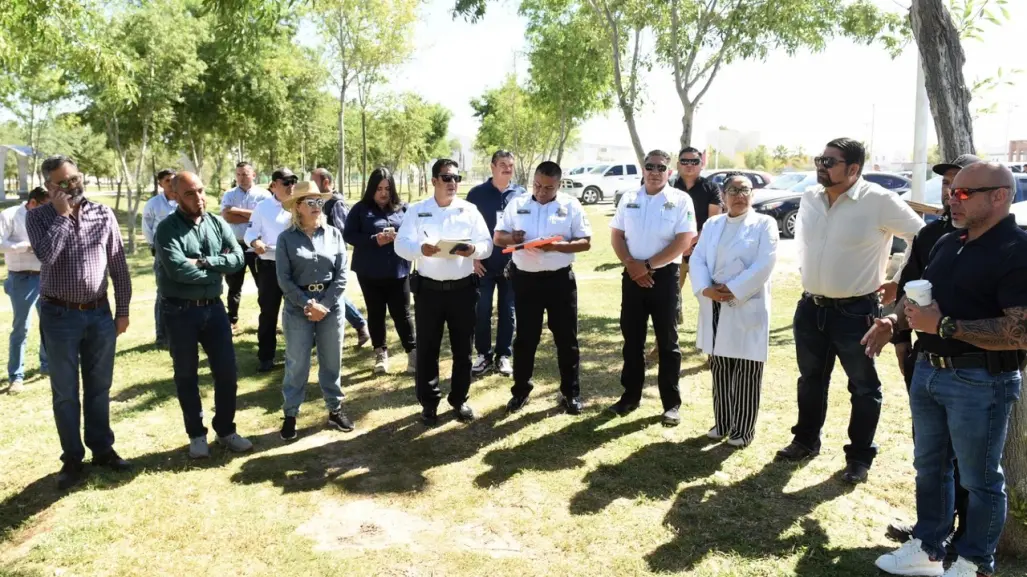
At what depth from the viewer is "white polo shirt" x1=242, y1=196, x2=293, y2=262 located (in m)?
6.74

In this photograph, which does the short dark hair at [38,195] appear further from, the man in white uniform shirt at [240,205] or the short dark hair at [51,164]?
the man in white uniform shirt at [240,205]

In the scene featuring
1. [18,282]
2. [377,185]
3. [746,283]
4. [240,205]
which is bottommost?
[18,282]

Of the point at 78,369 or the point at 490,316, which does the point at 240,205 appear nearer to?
the point at 490,316

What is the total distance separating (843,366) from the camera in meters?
4.26

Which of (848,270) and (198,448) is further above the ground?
(848,270)

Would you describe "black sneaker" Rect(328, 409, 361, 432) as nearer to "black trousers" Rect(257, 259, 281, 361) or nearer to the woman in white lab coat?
"black trousers" Rect(257, 259, 281, 361)

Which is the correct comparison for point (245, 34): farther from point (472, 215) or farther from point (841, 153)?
point (841, 153)

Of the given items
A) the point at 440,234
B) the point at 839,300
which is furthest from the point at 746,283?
the point at 440,234

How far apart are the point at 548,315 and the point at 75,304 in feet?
10.1

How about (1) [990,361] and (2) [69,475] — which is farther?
(2) [69,475]

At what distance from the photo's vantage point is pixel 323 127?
2719 centimetres

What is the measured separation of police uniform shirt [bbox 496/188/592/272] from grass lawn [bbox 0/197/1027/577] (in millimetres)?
1188

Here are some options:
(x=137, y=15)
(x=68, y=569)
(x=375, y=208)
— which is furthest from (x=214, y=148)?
(x=68, y=569)

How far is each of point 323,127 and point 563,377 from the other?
24.1m
